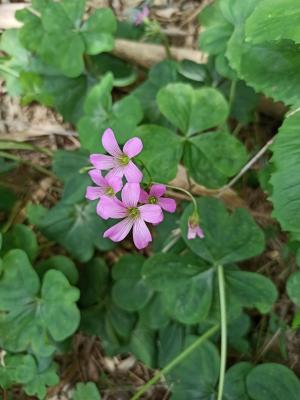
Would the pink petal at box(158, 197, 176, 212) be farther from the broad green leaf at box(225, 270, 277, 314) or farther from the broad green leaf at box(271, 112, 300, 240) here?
the broad green leaf at box(225, 270, 277, 314)

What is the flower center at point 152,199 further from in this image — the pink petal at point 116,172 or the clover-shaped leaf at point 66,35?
the clover-shaped leaf at point 66,35

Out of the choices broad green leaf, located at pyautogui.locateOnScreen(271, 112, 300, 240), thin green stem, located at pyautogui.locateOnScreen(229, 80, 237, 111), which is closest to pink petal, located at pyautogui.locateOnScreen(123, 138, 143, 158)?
broad green leaf, located at pyautogui.locateOnScreen(271, 112, 300, 240)

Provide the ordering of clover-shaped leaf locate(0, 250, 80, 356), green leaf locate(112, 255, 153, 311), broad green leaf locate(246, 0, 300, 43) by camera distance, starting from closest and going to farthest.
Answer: broad green leaf locate(246, 0, 300, 43) → clover-shaped leaf locate(0, 250, 80, 356) → green leaf locate(112, 255, 153, 311)

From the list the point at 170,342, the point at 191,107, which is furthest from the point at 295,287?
the point at 191,107

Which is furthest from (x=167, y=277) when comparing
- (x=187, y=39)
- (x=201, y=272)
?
(x=187, y=39)

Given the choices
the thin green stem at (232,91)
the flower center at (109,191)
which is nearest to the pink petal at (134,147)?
the flower center at (109,191)

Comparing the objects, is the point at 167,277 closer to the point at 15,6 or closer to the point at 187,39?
the point at 187,39
